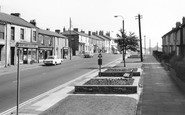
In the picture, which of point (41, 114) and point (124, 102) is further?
point (124, 102)

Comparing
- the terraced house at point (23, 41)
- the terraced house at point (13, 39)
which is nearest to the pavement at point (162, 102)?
the terraced house at point (23, 41)

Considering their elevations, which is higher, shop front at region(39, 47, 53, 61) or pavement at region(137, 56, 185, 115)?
shop front at region(39, 47, 53, 61)

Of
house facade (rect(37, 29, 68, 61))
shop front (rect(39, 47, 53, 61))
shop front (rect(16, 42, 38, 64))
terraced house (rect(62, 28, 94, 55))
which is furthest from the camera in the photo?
terraced house (rect(62, 28, 94, 55))

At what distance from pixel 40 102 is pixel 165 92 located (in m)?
7.11

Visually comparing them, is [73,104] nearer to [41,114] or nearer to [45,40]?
[41,114]

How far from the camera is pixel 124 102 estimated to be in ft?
35.0

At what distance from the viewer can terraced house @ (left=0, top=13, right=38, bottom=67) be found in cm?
3225

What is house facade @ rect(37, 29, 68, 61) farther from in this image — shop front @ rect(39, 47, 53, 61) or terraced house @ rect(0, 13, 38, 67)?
terraced house @ rect(0, 13, 38, 67)

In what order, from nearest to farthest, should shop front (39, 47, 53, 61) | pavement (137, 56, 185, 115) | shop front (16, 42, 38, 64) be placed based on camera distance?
pavement (137, 56, 185, 115) < shop front (16, 42, 38, 64) < shop front (39, 47, 53, 61)

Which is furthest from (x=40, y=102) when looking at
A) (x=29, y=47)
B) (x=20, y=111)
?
(x=29, y=47)

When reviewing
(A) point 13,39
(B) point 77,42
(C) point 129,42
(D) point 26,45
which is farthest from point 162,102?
(B) point 77,42

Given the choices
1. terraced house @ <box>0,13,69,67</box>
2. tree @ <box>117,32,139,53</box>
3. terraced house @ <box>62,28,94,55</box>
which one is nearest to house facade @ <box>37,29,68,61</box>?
terraced house @ <box>0,13,69,67</box>

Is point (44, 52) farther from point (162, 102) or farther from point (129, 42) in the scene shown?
point (162, 102)

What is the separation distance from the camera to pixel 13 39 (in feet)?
115
